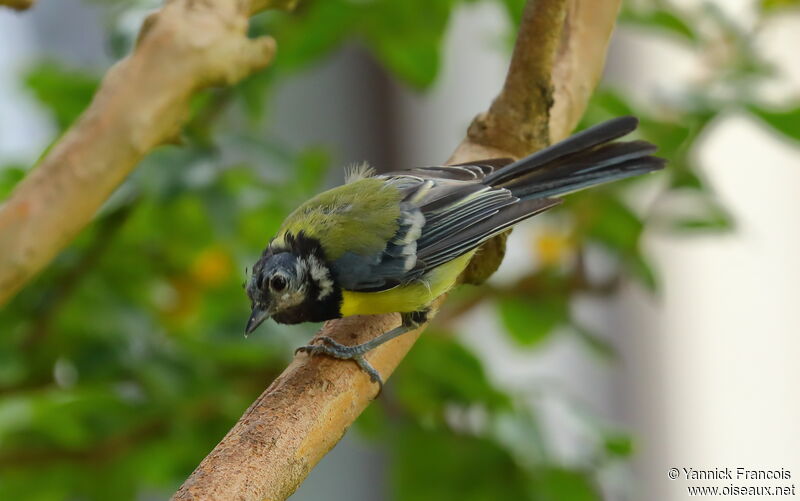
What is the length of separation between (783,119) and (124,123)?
965 mm

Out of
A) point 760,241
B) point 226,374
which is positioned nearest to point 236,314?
point 226,374

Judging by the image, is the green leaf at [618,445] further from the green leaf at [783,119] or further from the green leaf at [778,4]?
the green leaf at [778,4]

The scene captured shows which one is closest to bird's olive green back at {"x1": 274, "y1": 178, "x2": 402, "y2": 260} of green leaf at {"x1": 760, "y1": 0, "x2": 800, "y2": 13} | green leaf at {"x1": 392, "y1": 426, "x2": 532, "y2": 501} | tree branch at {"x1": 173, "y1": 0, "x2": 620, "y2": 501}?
tree branch at {"x1": 173, "y1": 0, "x2": 620, "y2": 501}

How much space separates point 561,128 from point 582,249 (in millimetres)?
385

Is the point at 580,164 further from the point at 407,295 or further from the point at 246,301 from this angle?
the point at 246,301

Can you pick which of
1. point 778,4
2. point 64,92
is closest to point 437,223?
point 64,92

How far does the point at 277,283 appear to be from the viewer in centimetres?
117

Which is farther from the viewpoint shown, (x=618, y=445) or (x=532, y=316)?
(x=532, y=316)

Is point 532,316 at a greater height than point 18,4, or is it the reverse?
point 18,4

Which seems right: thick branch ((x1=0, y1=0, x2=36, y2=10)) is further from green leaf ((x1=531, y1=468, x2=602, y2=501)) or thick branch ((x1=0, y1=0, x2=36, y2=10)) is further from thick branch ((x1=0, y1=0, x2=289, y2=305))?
green leaf ((x1=531, y1=468, x2=602, y2=501))

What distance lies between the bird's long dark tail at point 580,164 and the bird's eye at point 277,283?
11.8 inches

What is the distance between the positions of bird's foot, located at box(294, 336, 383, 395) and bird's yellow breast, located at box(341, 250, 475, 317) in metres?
0.11

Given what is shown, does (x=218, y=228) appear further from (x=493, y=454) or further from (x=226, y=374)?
(x=493, y=454)

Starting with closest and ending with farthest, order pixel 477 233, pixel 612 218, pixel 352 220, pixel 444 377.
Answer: pixel 477 233 → pixel 352 220 → pixel 444 377 → pixel 612 218
